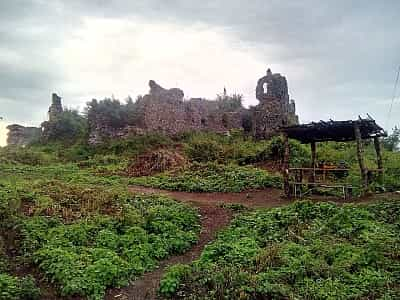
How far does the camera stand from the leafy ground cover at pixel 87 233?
7.85 meters

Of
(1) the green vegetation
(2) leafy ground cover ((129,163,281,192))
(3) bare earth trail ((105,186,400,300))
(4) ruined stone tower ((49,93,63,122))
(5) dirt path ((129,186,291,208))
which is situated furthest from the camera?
(4) ruined stone tower ((49,93,63,122))

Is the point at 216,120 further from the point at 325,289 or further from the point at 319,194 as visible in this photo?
the point at 325,289

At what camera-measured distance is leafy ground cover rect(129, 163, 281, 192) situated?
55.8 feet

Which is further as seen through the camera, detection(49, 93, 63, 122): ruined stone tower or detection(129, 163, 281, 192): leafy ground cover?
detection(49, 93, 63, 122): ruined stone tower

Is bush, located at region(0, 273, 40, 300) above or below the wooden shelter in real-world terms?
below

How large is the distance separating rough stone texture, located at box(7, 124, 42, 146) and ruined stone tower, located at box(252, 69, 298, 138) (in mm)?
21856

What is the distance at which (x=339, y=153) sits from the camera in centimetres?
2308

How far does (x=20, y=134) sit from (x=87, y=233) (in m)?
34.7

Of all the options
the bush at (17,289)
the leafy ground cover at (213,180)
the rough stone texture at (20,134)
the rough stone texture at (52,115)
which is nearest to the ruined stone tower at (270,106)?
the leafy ground cover at (213,180)

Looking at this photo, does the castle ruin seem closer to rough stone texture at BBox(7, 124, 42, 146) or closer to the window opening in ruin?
the window opening in ruin

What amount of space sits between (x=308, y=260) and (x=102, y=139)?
78.5 ft

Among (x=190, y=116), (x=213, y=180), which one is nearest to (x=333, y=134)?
(x=213, y=180)

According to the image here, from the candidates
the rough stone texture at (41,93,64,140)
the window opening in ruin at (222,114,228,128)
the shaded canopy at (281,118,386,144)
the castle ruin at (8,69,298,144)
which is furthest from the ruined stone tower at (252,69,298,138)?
the rough stone texture at (41,93,64,140)

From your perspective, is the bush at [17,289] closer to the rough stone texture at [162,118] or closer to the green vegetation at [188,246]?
the green vegetation at [188,246]
